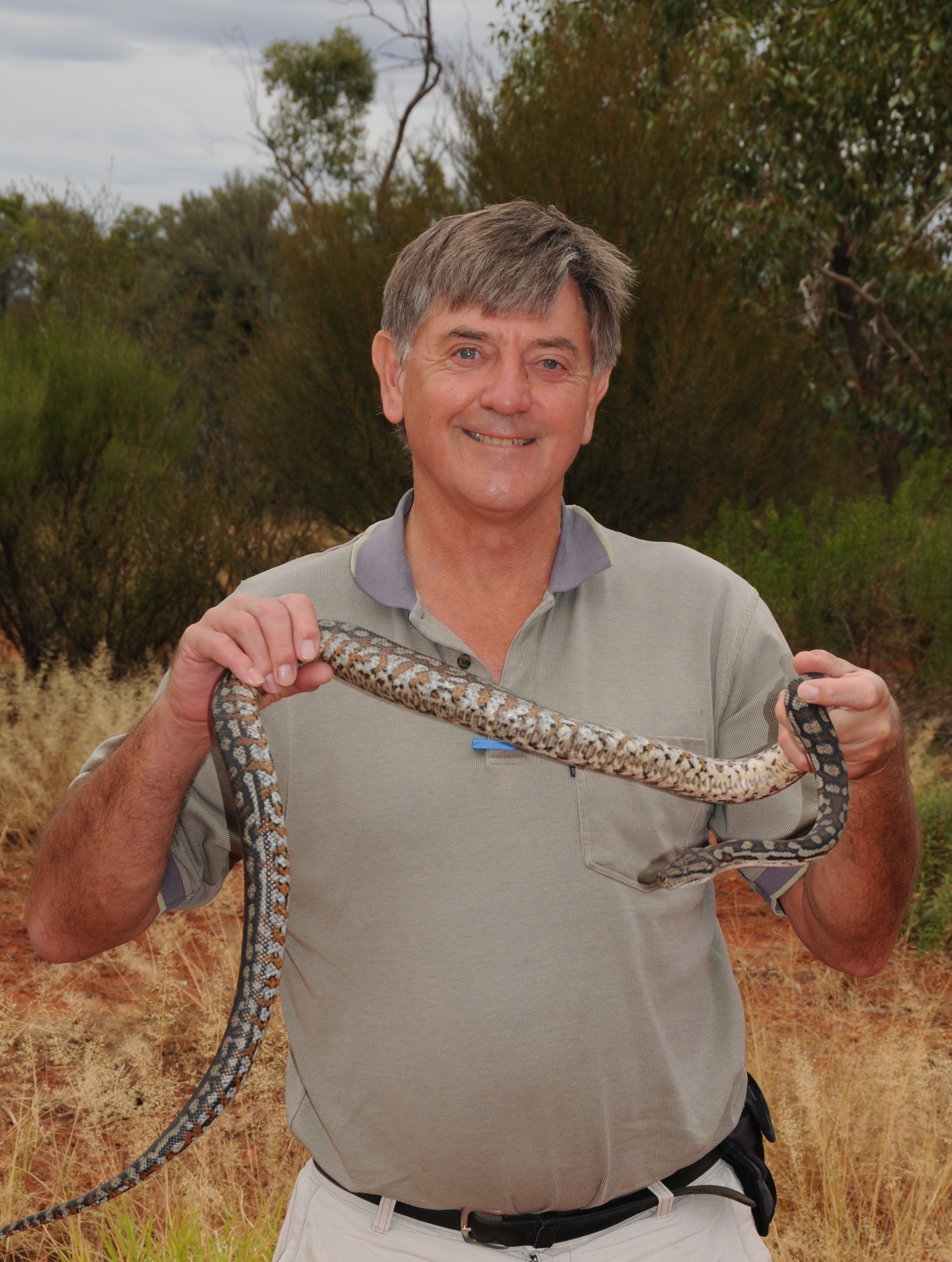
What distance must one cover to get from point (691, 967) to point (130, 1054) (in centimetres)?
366

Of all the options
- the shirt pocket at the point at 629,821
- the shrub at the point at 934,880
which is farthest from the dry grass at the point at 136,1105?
the shrub at the point at 934,880

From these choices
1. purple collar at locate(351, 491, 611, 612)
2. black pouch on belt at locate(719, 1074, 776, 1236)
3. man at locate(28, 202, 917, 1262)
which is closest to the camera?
man at locate(28, 202, 917, 1262)

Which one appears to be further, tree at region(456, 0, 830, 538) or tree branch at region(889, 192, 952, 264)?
tree branch at region(889, 192, 952, 264)

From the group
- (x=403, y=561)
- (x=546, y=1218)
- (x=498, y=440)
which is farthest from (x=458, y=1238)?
(x=498, y=440)

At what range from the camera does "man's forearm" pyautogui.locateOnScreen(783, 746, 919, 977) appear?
2566mm

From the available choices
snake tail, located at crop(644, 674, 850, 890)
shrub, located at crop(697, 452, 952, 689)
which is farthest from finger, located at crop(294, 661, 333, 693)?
shrub, located at crop(697, 452, 952, 689)

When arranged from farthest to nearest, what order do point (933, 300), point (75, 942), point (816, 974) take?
point (933, 300)
point (816, 974)
point (75, 942)

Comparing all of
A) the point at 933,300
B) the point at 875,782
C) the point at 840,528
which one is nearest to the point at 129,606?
the point at 840,528

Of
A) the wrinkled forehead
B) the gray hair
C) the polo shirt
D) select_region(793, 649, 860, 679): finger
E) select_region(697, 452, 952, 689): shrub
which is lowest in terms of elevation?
select_region(697, 452, 952, 689): shrub

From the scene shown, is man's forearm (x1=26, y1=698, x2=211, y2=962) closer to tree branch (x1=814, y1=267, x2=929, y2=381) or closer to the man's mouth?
the man's mouth

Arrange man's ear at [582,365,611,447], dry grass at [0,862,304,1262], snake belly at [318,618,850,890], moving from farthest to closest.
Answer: dry grass at [0,862,304,1262]
man's ear at [582,365,611,447]
snake belly at [318,618,850,890]

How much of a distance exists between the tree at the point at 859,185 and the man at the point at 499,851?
11.0 m

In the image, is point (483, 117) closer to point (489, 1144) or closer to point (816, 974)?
point (816, 974)

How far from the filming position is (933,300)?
14.6 meters
